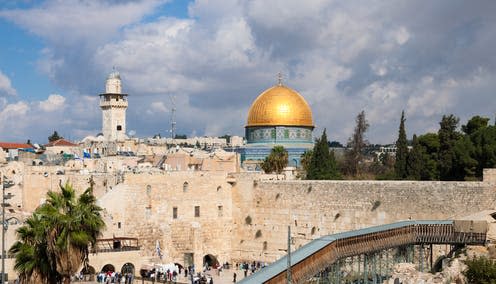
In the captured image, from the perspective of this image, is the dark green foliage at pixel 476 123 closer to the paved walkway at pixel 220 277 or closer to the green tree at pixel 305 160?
the green tree at pixel 305 160

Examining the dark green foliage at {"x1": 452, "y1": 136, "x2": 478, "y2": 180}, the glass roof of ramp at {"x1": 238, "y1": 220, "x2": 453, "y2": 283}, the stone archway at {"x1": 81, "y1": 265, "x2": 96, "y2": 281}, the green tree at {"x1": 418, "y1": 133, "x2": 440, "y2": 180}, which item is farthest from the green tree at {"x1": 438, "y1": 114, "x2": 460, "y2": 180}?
the stone archway at {"x1": 81, "y1": 265, "x2": 96, "y2": 281}

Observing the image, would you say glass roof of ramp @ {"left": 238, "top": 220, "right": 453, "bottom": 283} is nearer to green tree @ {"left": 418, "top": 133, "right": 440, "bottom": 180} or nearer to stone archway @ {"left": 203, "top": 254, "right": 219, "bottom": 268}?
green tree @ {"left": 418, "top": 133, "right": 440, "bottom": 180}

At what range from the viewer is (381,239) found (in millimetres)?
21500

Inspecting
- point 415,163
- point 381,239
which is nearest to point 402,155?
point 415,163

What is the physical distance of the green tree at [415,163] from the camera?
3294 cm

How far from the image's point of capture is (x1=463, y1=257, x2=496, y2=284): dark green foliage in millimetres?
18188

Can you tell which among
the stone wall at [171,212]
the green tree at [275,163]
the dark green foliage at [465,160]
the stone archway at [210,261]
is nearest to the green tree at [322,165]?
the stone wall at [171,212]

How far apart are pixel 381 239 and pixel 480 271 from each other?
3.62m

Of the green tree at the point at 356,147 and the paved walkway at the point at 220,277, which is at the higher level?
the green tree at the point at 356,147

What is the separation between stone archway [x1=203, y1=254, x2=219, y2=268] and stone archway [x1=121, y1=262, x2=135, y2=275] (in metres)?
5.00

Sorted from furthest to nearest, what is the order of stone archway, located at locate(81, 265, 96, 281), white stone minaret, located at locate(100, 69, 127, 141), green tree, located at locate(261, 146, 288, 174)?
white stone minaret, located at locate(100, 69, 127, 141), green tree, located at locate(261, 146, 288, 174), stone archway, located at locate(81, 265, 96, 281)

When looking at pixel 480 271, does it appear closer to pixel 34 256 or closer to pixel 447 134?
pixel 34 256

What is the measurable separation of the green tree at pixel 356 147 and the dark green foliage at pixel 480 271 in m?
23.2

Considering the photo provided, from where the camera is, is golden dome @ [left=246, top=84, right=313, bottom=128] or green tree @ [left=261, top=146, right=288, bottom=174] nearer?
green tree @ [left=261, top=146, right=288, bottom=174]
